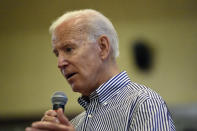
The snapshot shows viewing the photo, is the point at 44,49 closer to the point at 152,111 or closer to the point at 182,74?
the point at 182,74

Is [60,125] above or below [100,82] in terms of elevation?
below

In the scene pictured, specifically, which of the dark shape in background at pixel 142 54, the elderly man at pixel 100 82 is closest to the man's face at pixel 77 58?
the elderly man at pixel 100 82

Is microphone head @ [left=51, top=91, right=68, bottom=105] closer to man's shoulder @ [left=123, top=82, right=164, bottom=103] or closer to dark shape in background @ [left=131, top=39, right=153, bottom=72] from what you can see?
man's shoulder @ [left=123, top=82, right=164, bottom=103]

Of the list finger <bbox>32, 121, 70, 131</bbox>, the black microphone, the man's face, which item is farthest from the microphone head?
finger <bbox>32, 121, 70, 131</bbox>

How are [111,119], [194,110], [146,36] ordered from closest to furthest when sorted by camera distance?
1. [111,119]
2. [194,110]
3. [146,36]

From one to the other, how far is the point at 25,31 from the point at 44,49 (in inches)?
14.5

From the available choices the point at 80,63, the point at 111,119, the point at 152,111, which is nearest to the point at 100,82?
the point at 80,63

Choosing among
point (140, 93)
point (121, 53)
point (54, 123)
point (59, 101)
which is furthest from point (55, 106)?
point (121, 53)

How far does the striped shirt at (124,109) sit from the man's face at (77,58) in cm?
6

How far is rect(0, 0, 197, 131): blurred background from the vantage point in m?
4.63

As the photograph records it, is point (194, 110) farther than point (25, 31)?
No

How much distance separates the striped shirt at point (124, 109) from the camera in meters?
1.33

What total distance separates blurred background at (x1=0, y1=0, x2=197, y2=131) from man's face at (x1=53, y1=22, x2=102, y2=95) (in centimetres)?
293

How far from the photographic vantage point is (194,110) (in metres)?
4.41
